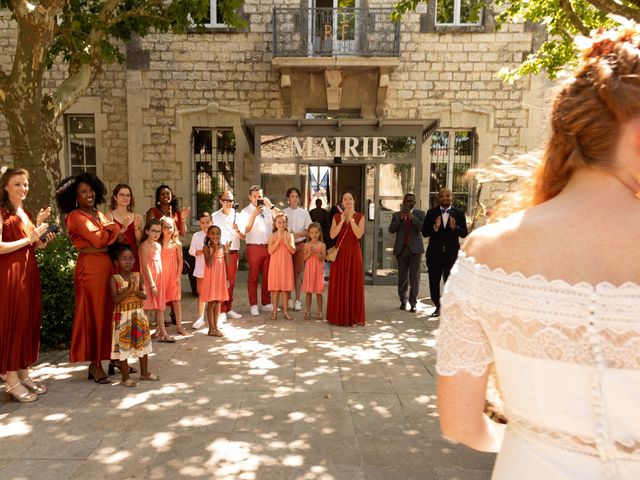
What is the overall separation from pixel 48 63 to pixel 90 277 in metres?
6.30

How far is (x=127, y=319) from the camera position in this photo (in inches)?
191

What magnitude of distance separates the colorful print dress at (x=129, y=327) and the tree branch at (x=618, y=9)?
18.7 ft

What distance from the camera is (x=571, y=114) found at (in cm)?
108

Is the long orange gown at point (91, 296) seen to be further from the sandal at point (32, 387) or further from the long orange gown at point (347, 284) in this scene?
the long orange gown at point (347, 284)

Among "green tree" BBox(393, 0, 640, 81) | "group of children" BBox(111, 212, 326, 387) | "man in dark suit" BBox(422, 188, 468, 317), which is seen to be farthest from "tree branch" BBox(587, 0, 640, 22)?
"group of children" BBox(111, 212, 326, 387)

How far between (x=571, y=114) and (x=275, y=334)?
6.09 m

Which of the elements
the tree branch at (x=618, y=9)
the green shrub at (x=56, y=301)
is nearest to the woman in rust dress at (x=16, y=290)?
the green shrub at (x=56, y=301)

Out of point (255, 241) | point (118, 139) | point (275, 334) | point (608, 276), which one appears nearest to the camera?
point (608, 276)

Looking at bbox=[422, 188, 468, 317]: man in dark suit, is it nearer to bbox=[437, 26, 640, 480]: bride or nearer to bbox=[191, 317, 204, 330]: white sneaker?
bbox=[191, 317, 204, 330]: white sneaker

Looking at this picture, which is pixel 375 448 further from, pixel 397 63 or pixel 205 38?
pixel 205 38

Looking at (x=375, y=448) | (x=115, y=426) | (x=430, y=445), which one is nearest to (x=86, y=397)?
(x=115, y=426)

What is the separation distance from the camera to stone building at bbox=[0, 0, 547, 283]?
12.4 metres

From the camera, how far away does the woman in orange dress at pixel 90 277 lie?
4.89m

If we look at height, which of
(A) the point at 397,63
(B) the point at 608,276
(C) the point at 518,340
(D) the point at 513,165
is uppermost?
(A) the point at 397,63
